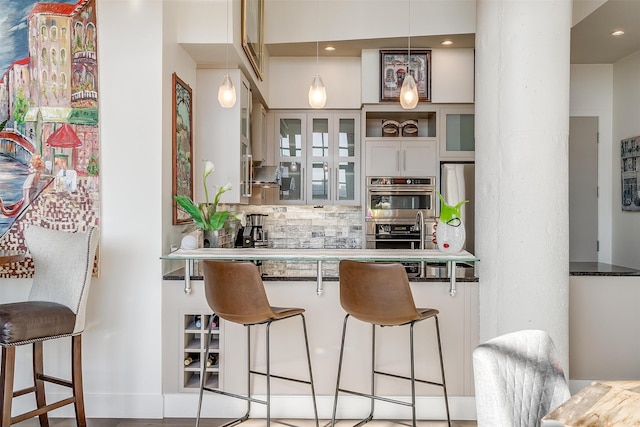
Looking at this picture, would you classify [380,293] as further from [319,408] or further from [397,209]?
[397,209]

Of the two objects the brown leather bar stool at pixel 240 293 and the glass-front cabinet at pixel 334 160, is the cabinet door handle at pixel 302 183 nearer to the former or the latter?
the glass-front cabinet at pixel 334 160

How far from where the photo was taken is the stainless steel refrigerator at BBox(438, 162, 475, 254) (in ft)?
17.0

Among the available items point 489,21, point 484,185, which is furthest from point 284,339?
point 489,21

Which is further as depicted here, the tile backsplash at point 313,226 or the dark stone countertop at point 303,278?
the tile backsplash at point 313,226

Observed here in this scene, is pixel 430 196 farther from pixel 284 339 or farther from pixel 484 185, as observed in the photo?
pixel 284 339

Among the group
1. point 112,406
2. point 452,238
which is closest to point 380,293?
point 452,238

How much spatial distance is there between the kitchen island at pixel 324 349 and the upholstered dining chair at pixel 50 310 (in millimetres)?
571

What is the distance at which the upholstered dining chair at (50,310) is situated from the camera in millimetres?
2395

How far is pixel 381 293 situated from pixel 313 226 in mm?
3503

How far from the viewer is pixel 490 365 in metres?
A: 1.34

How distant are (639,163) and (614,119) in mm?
673

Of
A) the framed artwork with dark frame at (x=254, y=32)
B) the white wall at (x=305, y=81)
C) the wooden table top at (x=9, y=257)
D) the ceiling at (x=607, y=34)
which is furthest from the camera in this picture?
the white wall at (x=305, y=81)

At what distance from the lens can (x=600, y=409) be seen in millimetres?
1315

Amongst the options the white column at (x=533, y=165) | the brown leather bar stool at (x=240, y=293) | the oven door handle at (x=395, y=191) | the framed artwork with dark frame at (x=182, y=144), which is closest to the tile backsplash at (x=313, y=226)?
the oven door handle at (x=395, y=191)
